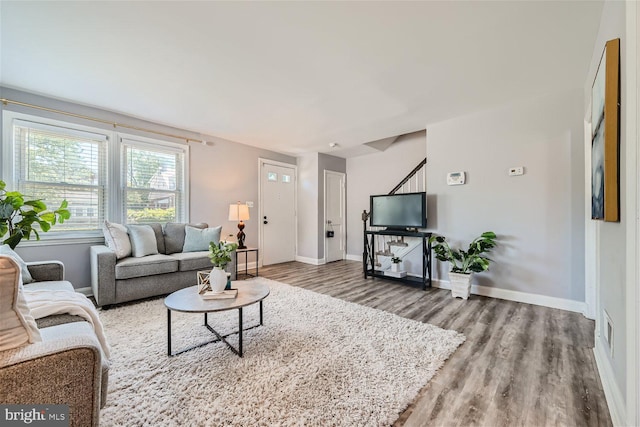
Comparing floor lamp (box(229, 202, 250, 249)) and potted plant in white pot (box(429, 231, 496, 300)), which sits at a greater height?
floor lamp (box(229, 202, 250, 249))

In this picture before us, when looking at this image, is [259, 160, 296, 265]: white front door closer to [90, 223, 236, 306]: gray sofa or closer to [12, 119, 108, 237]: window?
[90, 223, 236, 306]: gray sofa

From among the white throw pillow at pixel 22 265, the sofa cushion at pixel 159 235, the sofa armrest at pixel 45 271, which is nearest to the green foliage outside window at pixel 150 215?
the sofa cushion at pixel 159 235

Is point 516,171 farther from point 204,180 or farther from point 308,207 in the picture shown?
point 204,180

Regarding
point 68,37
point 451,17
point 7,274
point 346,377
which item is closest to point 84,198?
point 68,37

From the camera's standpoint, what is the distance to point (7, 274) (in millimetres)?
933

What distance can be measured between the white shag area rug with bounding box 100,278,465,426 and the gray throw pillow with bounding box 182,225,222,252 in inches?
45.4

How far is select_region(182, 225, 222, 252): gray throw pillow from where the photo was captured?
381cm

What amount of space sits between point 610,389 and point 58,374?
264 cm

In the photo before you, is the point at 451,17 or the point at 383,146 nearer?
the point at 451,17

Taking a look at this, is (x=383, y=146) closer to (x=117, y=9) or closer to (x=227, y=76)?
(x=227, y=76)

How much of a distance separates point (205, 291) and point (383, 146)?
4499 mm

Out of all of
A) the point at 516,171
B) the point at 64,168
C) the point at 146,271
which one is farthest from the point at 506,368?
the point at 64,168

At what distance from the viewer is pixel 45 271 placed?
2.36 metres

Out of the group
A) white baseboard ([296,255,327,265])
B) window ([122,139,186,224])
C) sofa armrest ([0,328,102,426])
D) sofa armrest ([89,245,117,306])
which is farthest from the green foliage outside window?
sofa armrest ([0,328,102,426])
